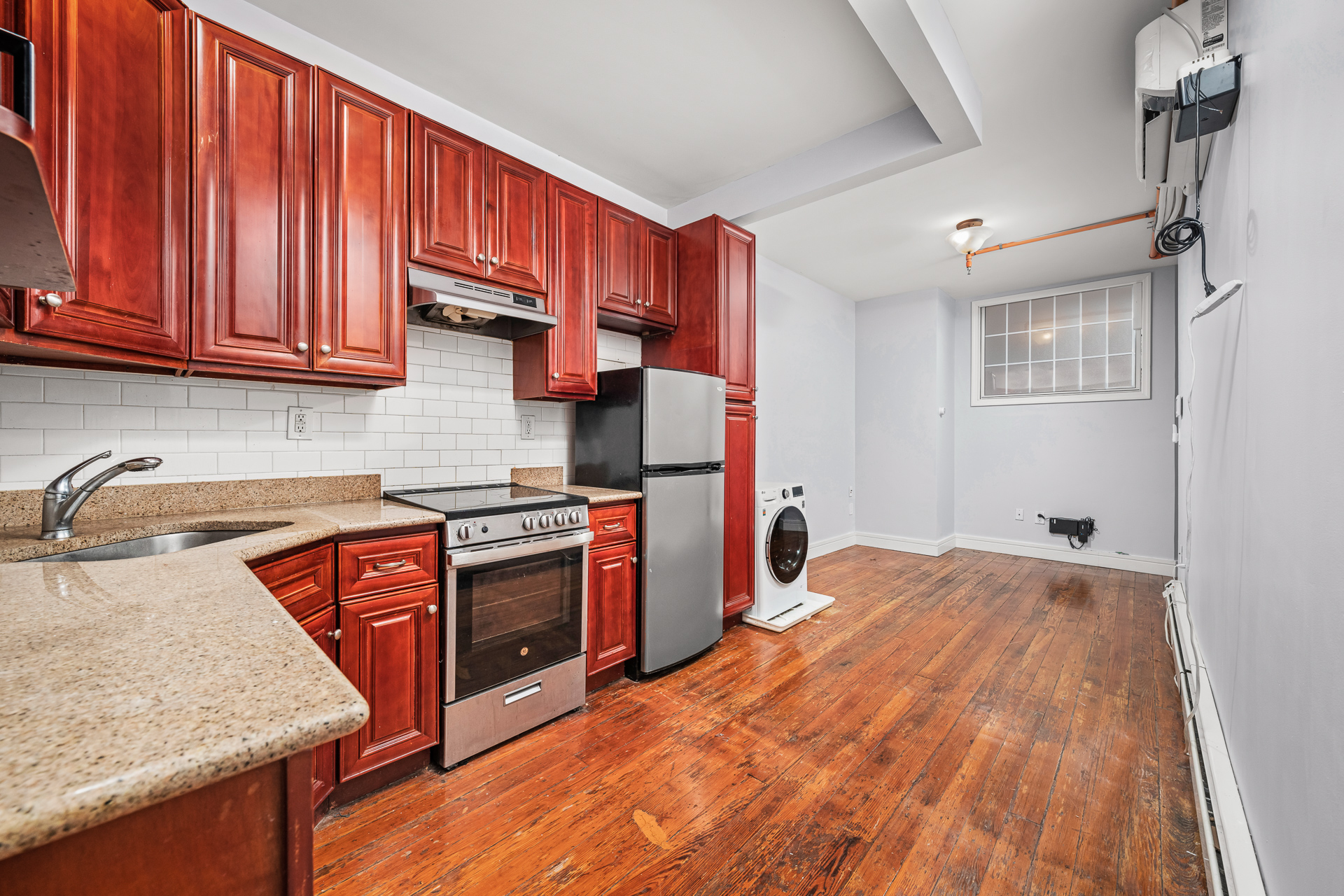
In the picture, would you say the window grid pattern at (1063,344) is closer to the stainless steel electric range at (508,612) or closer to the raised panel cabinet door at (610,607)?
the raised panel cabinet door at (610,607)

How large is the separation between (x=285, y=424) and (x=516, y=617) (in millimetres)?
1225

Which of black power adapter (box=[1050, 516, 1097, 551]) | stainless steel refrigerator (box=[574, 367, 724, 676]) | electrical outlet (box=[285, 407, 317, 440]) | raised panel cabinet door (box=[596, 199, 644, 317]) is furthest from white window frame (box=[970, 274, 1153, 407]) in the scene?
electrical outlet (box=[285, 407, 317, 440])

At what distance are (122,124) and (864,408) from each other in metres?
5.76

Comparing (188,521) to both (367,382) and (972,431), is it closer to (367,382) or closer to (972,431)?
(367,382)

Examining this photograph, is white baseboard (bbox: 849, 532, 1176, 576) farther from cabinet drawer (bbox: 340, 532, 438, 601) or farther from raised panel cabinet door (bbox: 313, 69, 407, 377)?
raised panel cabinet door (bbox: 313, 69, 407, 377)

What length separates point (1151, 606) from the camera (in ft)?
12.5

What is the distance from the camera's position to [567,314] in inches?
108

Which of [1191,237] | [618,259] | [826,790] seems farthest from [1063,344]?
[826,790]

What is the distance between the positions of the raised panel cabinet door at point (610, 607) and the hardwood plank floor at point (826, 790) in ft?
0.61

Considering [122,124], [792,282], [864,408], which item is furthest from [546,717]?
[864,408]

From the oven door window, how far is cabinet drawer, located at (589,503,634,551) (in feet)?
0.50

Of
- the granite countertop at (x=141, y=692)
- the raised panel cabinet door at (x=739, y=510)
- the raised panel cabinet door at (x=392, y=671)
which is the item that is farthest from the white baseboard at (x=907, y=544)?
the granite countertop at (x=141, y=692)

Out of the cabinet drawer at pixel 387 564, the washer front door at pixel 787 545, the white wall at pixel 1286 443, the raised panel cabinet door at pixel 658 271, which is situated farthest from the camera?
the washer front door at pixel 787 545

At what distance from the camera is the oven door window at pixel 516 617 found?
2035 mm
